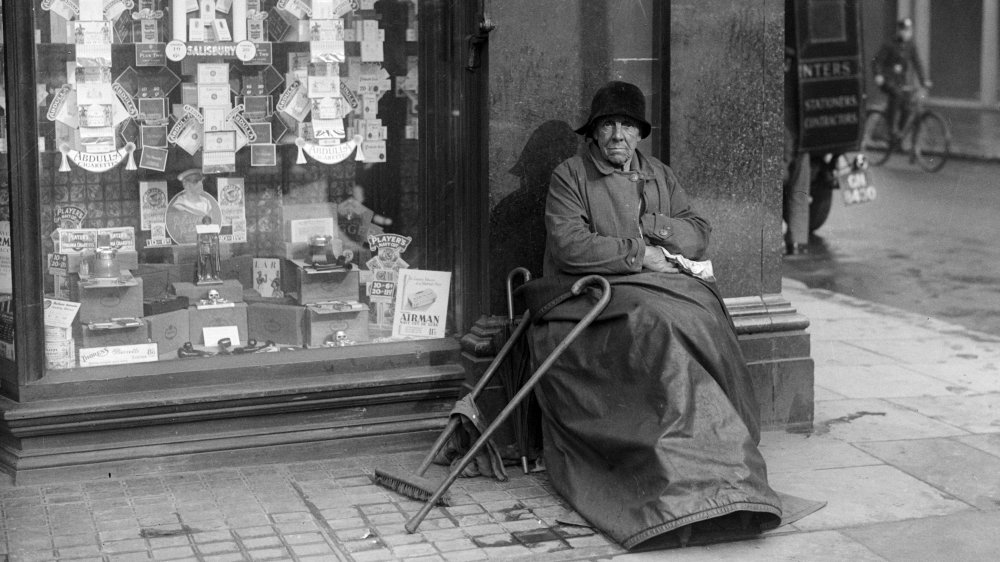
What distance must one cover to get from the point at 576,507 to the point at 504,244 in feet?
4.39

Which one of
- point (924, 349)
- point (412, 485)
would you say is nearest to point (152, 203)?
point (412, 485)

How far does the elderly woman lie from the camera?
507 cm

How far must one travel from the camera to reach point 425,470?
5672 millimetres

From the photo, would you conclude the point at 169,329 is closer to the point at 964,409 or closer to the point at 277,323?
the point at 277,323

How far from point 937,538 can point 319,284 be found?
287 cm

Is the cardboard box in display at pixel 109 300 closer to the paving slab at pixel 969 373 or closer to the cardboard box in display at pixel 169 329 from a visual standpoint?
the cardboard box in display at pixel 169 329

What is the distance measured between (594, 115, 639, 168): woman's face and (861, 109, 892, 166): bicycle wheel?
14865 mm

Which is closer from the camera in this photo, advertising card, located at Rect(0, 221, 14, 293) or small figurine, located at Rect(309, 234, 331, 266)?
advertising card, located at Rect(0, 221, 14, 293)

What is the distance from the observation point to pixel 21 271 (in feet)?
18.5

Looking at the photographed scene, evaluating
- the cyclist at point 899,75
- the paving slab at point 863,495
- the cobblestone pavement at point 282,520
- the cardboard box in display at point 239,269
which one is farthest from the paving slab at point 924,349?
the cyclist at point 899,75

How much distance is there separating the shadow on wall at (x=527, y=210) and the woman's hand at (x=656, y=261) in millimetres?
676

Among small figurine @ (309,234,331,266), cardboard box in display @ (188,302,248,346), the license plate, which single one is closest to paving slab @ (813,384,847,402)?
small figurine @ (309,234,331,266)

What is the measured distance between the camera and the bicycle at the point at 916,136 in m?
19.2

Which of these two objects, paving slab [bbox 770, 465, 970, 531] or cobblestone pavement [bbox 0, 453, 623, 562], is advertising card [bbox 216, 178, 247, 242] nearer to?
cobblestone pavement [bbox 0, 453, 623, 562]
